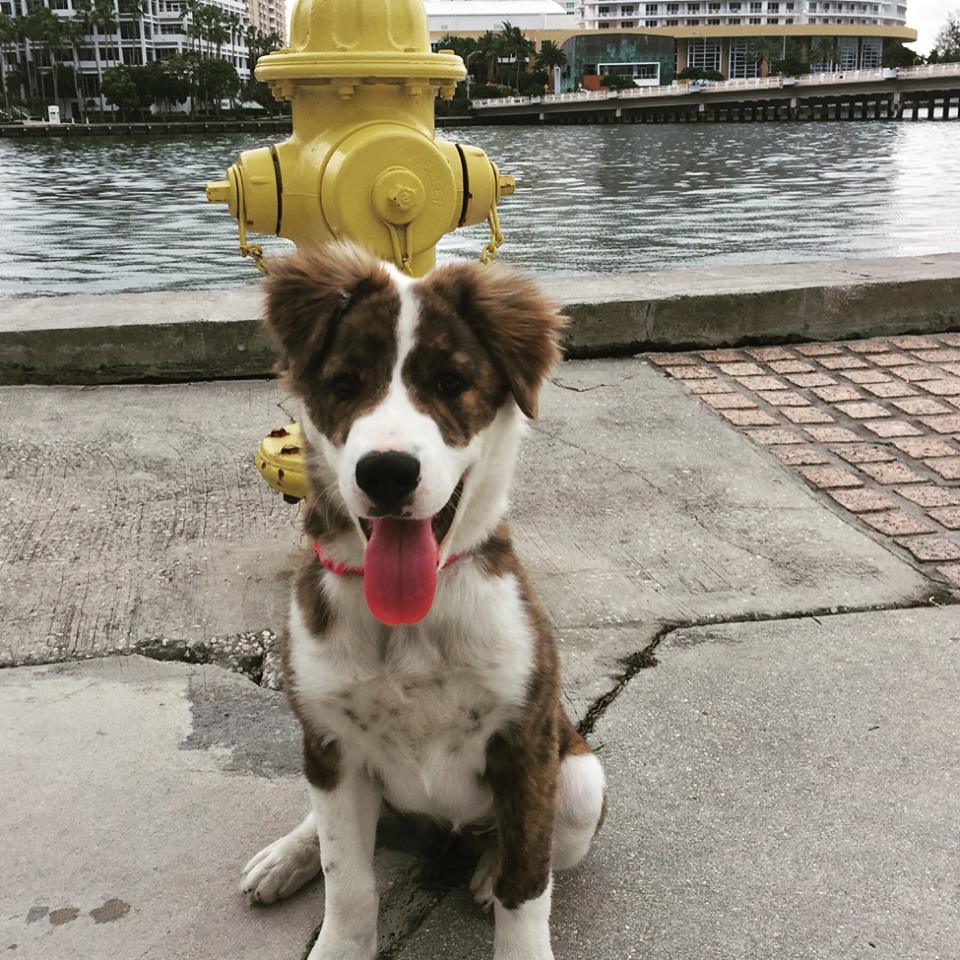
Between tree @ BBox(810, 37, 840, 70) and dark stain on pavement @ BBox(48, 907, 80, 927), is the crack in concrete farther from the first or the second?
tree @ BBox(810, 37, 840, 70)

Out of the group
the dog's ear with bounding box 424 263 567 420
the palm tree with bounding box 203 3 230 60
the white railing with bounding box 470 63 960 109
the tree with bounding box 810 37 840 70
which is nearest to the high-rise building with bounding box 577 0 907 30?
the tree with bounding box 810 37 840 70

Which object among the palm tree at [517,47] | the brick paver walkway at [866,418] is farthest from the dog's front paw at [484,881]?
the palm tree at [517,47]

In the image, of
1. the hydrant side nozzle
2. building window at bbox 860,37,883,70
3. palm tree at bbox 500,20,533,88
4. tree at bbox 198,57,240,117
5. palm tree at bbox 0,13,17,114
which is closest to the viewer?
the hydrant side nozzle

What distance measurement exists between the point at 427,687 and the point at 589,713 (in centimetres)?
101

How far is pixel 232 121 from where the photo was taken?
88.4 metres

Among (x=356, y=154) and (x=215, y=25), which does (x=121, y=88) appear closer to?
(x=215, y=25)

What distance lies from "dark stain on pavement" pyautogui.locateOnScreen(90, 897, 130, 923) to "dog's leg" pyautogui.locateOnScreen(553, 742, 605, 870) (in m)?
0.95

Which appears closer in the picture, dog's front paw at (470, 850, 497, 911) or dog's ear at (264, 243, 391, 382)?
dog's ear at (264, 243, 391, 382)

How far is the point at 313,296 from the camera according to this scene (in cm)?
220

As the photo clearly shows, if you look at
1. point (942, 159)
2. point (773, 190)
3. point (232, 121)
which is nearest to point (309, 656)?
point (773, 190)

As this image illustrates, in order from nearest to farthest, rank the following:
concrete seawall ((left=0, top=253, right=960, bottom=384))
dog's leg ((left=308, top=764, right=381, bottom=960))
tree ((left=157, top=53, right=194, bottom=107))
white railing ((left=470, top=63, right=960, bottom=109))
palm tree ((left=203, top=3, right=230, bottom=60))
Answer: dog's leg ((left=308, top=764, right=381, bottom=960)) < concrete seawall ((left=0, top=253, right=960, bottom=384)) < white railing ((left=470, top=63, right=960, bottom=109)) < tree ((left=157, top=53, right=194, bottom=107)) < palm tree ((left=203, top=3, right=230, bottom=60))

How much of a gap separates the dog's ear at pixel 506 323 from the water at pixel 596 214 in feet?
32.9

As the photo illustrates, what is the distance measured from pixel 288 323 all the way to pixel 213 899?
1282 millimetres

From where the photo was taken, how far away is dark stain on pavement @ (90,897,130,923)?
226 centimetres
